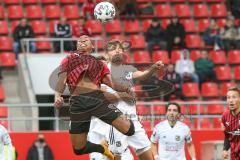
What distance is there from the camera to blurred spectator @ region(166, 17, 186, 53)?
80.9 ft

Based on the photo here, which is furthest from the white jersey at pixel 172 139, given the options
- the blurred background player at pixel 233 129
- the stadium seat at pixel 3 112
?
the stadium seat at pixel 3 112

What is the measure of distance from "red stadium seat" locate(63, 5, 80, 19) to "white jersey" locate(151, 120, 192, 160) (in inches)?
421

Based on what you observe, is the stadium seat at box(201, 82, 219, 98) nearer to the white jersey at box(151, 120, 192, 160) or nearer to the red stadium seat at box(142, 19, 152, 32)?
the red stadium seat at box(142, 19, 152, 32)

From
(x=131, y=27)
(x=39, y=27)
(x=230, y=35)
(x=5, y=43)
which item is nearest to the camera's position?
(x=5, y=43)

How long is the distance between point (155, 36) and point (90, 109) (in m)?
12.7

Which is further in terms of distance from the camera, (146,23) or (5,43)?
(146,23)

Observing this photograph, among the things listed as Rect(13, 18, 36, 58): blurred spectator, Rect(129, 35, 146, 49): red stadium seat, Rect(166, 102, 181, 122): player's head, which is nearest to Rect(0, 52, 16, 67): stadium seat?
Rect(13, 18, 36, 58): blurred spectator

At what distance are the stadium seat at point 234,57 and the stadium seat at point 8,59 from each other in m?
5.89

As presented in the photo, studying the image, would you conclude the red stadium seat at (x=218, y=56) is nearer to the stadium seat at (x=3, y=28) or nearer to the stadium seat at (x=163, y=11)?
the stadium seat at (x=163, y=11)

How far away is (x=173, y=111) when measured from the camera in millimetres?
14781

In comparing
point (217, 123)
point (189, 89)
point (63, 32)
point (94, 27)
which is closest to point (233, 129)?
point (217, 123)

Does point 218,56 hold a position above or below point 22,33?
below

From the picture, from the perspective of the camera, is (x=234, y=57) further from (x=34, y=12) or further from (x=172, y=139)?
(x=172, y=139)

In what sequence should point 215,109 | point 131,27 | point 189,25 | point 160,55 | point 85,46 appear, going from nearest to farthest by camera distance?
1. point 85,46
2. point 215,109
3. point 160,55
4. point 131,27
5. point 189,25
